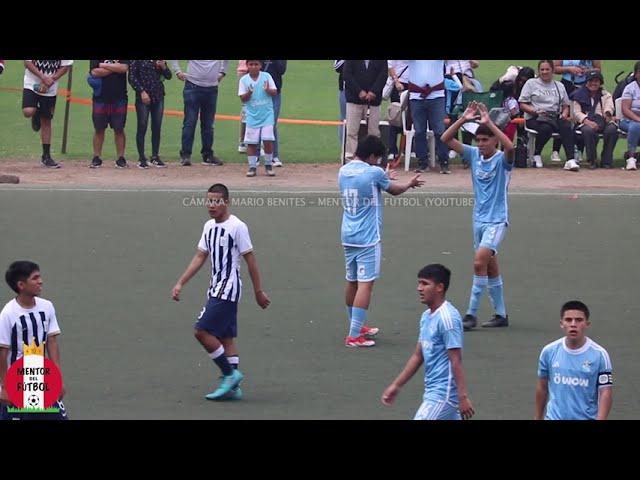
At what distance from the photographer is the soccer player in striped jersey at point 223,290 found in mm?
10977

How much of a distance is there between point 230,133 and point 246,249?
15.8 meters

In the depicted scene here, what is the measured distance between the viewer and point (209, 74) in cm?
2144

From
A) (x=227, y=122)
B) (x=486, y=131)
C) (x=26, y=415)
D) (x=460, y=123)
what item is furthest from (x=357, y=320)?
(x=227, y=122)

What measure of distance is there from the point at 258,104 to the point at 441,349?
1226 centimetres

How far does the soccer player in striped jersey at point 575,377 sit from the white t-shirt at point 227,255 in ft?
10.3

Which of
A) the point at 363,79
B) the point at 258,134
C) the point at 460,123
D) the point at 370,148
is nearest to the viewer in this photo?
the point at 460,123

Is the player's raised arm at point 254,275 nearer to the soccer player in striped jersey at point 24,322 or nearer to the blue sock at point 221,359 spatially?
the blue sock at point 221,359

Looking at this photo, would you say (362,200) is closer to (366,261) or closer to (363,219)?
(363,219)

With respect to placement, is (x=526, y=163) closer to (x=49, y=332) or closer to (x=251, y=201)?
(x=251, y=201)

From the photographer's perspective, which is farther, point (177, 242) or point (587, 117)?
point (587, 117)

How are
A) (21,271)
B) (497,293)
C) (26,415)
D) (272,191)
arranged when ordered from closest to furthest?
(26,415) < (21,271) < (497,293) < (272,191)

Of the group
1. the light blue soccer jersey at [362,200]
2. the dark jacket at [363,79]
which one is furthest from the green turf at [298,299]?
the dark jacket at [363,79]

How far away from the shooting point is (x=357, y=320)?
1255 cm
